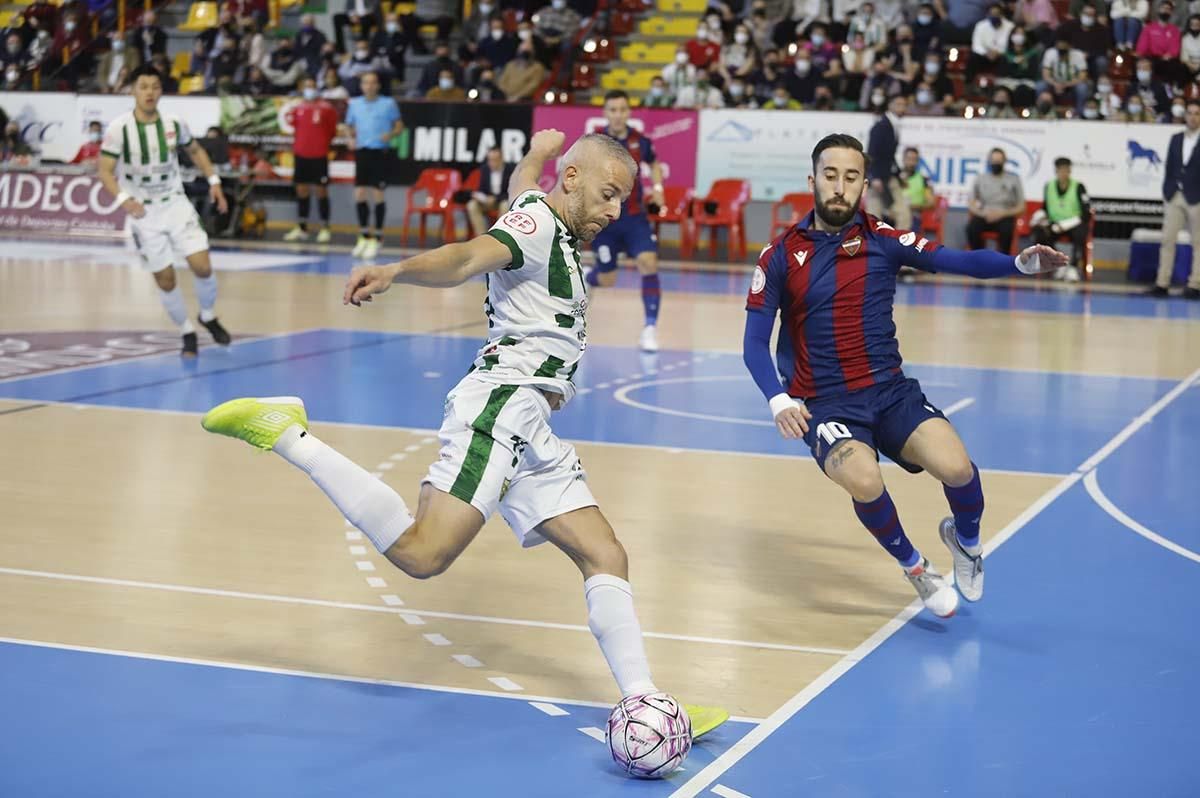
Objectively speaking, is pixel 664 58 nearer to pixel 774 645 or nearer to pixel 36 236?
pixel 36 236

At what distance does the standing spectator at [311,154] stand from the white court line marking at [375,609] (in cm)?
1925

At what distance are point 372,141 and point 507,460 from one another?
2035 centimetres

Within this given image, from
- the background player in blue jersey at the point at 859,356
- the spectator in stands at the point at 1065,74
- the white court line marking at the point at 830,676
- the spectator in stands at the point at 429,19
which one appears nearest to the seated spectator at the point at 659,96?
the spectator in stands at the point at 429,19

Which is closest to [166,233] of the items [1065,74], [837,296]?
[837,296]

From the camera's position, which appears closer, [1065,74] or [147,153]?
[147,153]

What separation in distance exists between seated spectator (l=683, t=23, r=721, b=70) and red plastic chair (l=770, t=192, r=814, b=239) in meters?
2.99

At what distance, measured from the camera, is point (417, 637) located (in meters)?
5.90

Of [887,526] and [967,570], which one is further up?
[887,526]

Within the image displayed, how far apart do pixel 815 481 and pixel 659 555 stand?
2063 mm

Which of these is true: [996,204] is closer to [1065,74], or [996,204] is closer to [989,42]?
[1065,74]

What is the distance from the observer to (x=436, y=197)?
25062 millimetres

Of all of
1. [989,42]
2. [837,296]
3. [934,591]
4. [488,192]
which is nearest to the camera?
[934,591]

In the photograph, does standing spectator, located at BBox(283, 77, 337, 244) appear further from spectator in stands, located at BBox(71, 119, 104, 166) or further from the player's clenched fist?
the player's clenched fist

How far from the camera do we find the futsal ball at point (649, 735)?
14.6ft
